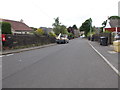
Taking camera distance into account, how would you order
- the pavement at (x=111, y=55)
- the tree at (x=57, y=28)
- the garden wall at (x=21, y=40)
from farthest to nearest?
the tree at (x=57, y=28)
the garden wall at (x=21, y=40)
the pavement at (x=111, y=55)

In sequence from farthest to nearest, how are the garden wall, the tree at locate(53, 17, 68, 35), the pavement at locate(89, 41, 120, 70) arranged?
the tree at locate(53, 17, 68, 35)
the garden wall
the pavement at locate(89, 41, 120, 70)

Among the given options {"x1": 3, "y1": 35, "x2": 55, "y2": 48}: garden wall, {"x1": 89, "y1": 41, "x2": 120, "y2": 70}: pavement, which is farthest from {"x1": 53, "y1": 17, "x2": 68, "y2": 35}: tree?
{"x1": 89, "y1": 41, "x2": 120, "y2": 70}: pavement

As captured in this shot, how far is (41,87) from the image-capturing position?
4586mm

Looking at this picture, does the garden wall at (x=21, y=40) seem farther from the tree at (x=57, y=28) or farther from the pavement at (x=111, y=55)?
the tree at (x=57, y=28)

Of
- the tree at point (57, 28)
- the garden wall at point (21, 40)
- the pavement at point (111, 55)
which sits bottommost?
the pavement at point (111, 55)

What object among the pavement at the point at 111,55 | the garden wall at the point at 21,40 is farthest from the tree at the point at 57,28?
the pavement at the point at 111,55

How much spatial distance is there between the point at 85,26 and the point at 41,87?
97051mm

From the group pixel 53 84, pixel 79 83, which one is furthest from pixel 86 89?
pixel 53 84

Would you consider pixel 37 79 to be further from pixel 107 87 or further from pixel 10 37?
pixel 10 37

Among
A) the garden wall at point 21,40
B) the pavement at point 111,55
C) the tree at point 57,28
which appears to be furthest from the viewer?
the tree at point 57,28

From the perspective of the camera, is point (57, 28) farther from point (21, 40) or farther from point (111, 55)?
point (111, 55)

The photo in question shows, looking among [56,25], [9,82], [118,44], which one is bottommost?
[9,82]

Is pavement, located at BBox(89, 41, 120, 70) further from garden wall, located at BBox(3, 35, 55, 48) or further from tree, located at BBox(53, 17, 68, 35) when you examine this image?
tree, located at BBox(53, 17, 68, 35)

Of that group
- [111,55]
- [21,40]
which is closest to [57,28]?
[21,40]
